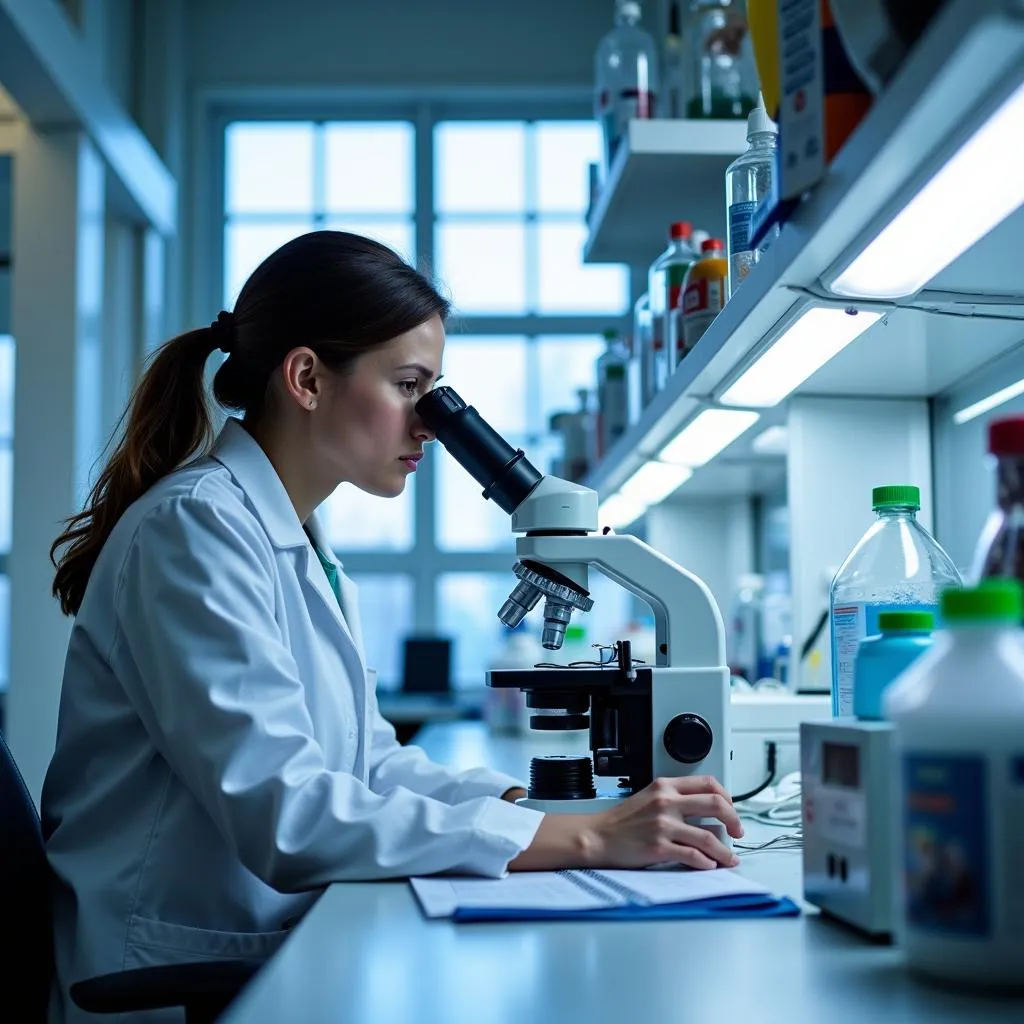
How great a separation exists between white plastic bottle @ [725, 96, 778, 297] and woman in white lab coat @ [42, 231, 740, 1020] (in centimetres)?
37

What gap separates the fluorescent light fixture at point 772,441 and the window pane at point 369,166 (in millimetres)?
3843

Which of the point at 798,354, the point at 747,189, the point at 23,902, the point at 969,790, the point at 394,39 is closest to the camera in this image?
the point at 969,790

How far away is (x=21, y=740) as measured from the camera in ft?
12.0

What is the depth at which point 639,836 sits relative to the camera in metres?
1.08

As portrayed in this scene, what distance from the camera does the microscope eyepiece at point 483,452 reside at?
133 cm

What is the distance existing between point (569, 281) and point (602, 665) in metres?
4.70

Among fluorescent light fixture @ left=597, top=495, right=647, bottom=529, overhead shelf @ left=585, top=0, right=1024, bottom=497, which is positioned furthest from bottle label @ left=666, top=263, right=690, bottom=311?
fluorescent light fixture @ left=597, top=495, right=647, bottom=529

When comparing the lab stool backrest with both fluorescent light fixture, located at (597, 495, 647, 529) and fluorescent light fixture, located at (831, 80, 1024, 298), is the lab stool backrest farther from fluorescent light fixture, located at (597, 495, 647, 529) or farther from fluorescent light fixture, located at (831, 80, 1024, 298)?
fluorescent light fixture, located at (597, 495, 647, 529)

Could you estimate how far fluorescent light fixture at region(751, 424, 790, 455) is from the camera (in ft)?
6.99

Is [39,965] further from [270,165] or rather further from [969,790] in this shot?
[270,165]

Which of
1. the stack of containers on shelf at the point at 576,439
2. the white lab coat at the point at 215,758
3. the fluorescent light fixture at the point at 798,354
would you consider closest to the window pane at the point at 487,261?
the stack of containers on shelf at the point at 576,439

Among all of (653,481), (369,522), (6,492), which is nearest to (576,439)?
(653,481)

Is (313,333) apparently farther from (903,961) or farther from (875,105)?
(903,961)

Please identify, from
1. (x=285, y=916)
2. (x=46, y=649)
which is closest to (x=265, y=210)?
(x=46, y=649)
